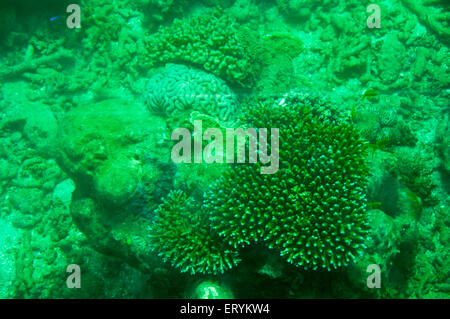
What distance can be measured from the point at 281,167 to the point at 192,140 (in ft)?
5.48

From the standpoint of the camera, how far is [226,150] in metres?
4.61

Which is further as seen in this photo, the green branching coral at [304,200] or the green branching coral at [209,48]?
the green branching coral at [209,48]

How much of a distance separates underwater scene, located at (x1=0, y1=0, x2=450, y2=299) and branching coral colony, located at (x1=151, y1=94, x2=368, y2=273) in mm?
25

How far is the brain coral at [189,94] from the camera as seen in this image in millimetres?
5809

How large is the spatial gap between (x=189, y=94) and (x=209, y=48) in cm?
138

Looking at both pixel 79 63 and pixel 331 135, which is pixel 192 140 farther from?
pixel 79 63

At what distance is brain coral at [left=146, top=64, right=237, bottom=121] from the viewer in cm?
581

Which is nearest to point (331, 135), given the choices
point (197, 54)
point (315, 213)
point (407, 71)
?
point (315, 213)
